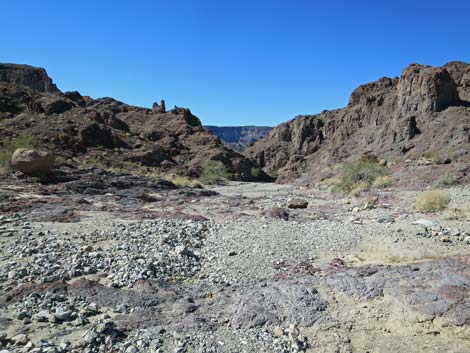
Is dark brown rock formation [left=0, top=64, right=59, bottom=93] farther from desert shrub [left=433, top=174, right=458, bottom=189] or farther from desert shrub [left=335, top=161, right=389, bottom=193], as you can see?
desert shrub [left=433, top=174, right=458, bottom=189]

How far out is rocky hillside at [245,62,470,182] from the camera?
159 feet

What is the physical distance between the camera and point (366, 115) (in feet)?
245

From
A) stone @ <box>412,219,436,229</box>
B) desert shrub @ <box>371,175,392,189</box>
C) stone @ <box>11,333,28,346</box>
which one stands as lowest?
stone @ <box>11,333,28,346</box>

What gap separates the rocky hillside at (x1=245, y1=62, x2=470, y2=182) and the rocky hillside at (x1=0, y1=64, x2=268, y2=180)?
15.5 metres

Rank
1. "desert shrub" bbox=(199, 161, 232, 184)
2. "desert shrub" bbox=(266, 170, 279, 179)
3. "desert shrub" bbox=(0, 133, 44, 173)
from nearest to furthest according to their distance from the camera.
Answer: "desert shrub" bbox=(0, 133, 44, 173) < "desert shrub" bbox=(199, 161, 232, 184) < "desert shrub" bbox=(266, 170, 279, 179)

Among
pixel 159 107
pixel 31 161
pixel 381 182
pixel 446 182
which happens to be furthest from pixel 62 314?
pixel 159 107

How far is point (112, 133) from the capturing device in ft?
160

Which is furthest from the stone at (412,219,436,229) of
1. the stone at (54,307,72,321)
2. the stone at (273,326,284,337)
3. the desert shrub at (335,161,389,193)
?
the desert shrub at (335,161,389,193)

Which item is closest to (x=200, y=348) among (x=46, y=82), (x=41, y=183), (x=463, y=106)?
(x=41, y=183)

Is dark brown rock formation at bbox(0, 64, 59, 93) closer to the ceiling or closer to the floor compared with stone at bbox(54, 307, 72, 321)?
closer to the ceiling

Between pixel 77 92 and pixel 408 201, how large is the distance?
70339mm

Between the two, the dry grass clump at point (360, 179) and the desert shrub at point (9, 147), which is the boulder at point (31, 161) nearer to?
the desert shrub at point (9, 147)

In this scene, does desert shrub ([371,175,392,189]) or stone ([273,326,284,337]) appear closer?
stone ([273,326,284,337])

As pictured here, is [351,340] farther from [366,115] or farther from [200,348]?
[366,115]
